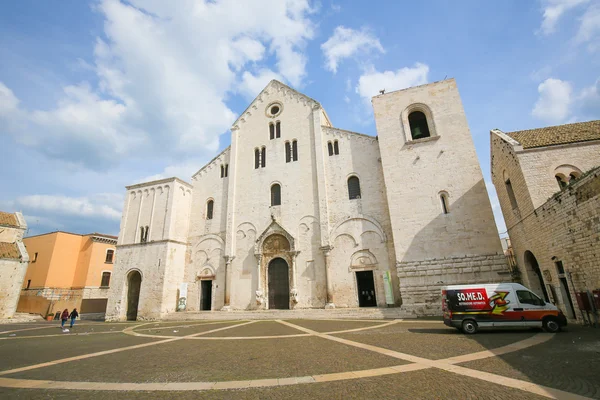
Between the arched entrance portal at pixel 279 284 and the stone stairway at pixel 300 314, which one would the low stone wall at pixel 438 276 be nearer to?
the stone stairway at pixel 300 314

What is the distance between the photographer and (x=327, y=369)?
588 centimetres

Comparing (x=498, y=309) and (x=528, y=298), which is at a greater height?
(x=528, y=298)

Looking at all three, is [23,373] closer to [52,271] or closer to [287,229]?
[287,229]

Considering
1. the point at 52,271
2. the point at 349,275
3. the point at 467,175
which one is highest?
the point at 467,175

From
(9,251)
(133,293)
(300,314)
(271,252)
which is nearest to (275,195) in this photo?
(271,252)

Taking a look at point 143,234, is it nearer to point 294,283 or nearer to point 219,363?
point 294,283

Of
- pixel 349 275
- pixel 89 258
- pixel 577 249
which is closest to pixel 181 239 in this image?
pixel 349 275

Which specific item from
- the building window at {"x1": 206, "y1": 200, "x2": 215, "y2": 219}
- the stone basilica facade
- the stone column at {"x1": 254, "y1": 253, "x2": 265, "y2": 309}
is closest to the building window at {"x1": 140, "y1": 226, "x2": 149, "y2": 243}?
the stone basilica facade

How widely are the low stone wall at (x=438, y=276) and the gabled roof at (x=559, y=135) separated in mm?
6272

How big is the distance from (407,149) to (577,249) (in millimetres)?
10573

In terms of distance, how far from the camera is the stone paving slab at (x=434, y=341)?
23.8ft

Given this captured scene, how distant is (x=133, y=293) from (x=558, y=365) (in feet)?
88.4

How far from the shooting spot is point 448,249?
1634cm

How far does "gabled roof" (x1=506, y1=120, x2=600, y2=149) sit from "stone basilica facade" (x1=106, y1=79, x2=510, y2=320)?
127 inches
